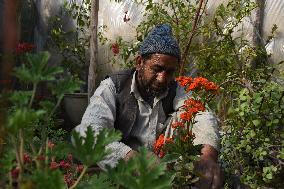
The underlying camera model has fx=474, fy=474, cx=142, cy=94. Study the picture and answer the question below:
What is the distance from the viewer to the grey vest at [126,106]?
9.93 feet

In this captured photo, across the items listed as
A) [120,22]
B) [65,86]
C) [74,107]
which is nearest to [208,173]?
[65,86]

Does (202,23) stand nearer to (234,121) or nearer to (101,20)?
(101,20)

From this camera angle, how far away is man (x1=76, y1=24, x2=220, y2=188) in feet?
9.43

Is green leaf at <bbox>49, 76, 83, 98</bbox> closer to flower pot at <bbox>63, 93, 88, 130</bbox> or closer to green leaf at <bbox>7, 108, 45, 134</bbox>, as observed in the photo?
green leaf at <bbox>7, 108, 45, 134</bbox>

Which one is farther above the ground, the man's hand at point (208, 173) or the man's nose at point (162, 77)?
the man's nose at point (162, 77)

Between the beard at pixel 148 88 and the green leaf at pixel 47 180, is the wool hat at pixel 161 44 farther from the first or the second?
the green leaf at pixel 47 180

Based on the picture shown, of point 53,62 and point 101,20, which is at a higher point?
point 101,20

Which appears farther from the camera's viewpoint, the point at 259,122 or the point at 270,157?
the point at 270,157

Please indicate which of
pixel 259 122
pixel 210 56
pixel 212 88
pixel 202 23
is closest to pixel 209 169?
pixel 212 88

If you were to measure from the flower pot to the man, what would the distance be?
10.1 ft

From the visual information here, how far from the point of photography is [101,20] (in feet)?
21.8

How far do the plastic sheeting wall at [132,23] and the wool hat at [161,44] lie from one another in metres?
2.18

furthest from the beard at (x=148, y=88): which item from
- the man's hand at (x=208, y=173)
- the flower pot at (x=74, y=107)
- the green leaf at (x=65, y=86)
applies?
the flower pot at (x=74, y=107)

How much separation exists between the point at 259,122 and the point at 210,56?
2.21 meters
